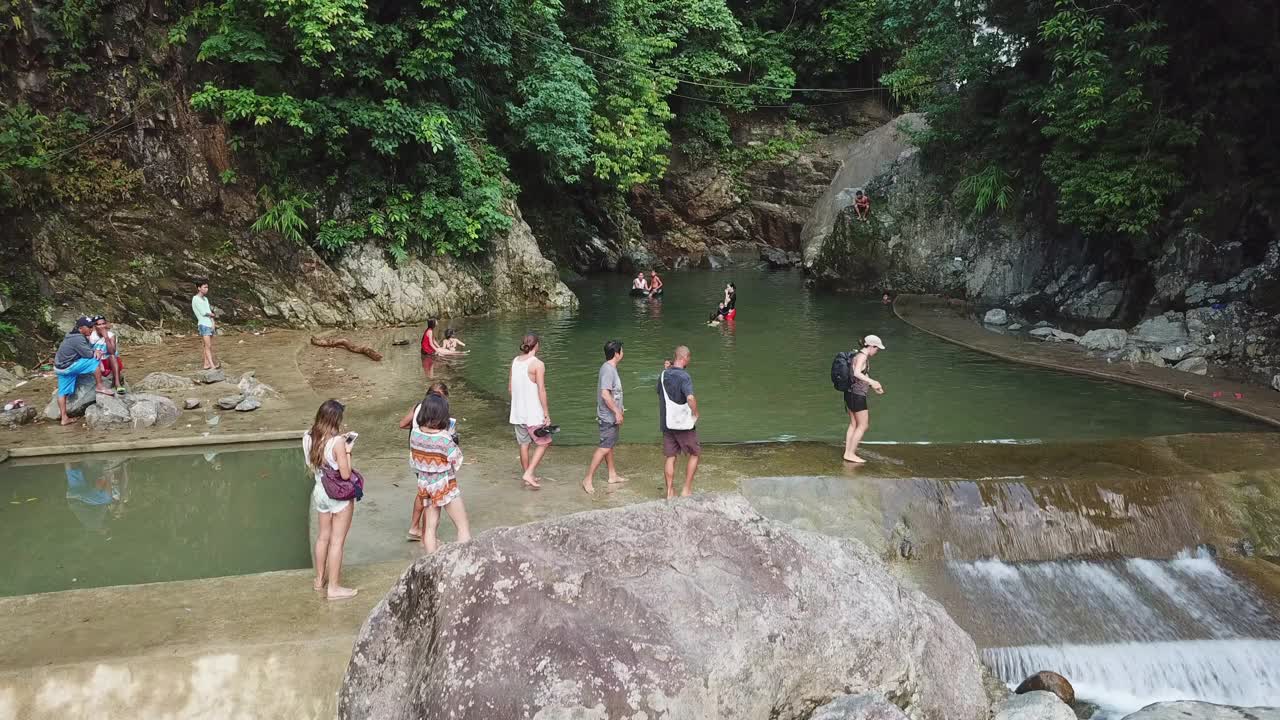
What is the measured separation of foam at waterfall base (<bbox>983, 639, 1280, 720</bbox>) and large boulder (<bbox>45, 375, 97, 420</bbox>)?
11.3 metres

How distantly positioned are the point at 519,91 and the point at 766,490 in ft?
59.8

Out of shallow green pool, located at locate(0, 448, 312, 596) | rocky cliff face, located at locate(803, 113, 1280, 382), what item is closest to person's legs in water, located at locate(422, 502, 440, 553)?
shallow green pool, located at locate(0, 448, 312, 596)

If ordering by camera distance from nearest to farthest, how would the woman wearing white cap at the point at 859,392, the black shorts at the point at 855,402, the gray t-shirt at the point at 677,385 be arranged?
the gray t-shirt at the point at 677,385, the woman wearing white cap at the point at 859,392, the black shorts at the point at 855,402

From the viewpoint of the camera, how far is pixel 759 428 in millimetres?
11992

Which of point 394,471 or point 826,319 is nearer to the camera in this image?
point 394,471

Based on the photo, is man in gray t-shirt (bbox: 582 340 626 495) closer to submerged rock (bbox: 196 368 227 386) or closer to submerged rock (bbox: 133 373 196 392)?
submerged rock (bbox: 196 368 227 386)

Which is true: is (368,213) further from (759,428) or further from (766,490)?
(766,490)

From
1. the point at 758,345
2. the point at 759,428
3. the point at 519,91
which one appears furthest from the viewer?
the point at 519,91

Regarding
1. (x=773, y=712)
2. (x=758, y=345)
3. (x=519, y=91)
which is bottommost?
(x=758, y=345)

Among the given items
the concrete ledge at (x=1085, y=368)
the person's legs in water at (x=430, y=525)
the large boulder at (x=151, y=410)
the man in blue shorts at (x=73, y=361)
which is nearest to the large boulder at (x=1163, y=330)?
the concrete ledge at (x=1085, y=368)

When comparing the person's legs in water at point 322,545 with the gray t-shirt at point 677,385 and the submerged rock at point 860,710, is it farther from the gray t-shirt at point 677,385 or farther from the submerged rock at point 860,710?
the submerged rock at point 860,710

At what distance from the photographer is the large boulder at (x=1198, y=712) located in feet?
19.7

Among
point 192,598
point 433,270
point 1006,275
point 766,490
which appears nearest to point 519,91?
point 433,270

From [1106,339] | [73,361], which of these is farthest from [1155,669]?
[73,361]
